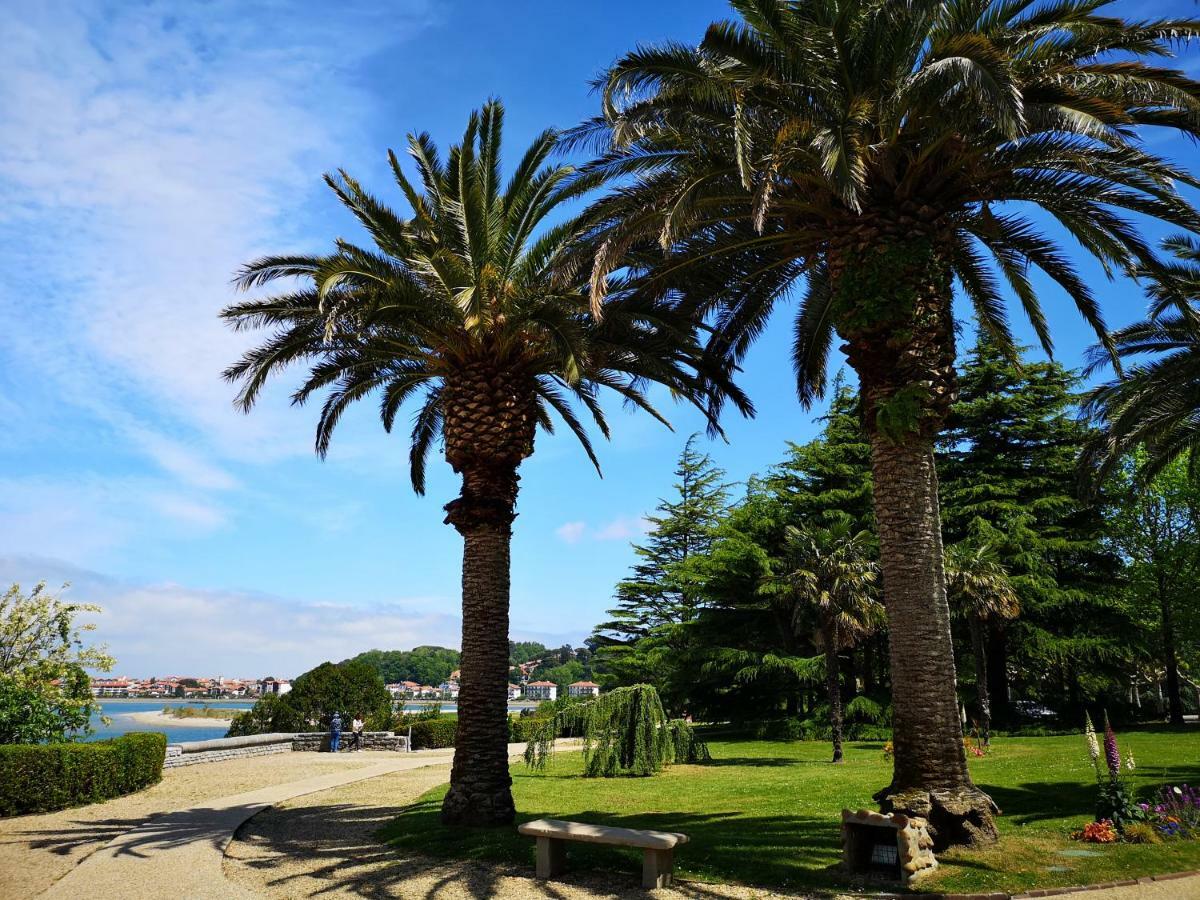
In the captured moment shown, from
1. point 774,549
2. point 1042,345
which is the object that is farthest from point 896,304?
point 774,549

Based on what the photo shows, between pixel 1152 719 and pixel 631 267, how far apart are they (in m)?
37.1

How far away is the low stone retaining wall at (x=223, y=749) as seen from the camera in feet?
72.5

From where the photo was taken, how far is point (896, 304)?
10086mm

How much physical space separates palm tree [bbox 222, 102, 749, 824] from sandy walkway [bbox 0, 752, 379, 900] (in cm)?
516

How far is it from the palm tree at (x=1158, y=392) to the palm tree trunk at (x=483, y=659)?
12550mm

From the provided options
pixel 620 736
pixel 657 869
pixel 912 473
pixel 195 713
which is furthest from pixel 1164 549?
pixel 195 713

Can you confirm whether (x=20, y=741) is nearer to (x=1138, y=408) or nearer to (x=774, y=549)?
(x=1138, y=408)

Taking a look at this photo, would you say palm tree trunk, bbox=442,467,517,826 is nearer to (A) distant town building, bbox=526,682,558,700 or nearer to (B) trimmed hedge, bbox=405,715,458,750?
(B) trimmed hedge, bbox=405,715,458,750

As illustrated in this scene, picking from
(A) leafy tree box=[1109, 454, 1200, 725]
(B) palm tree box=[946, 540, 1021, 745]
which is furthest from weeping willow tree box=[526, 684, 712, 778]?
(A) leafy tree box=[1109, 454, 1200, 725]

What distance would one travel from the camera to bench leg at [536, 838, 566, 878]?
30.1 feet

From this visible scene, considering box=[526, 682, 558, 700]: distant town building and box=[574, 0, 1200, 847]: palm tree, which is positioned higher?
box=[574, 0, 1200, 847]: palm tree

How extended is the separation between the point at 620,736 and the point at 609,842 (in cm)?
1285

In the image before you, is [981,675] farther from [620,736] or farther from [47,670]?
[47,670]

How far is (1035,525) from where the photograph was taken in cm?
3512
